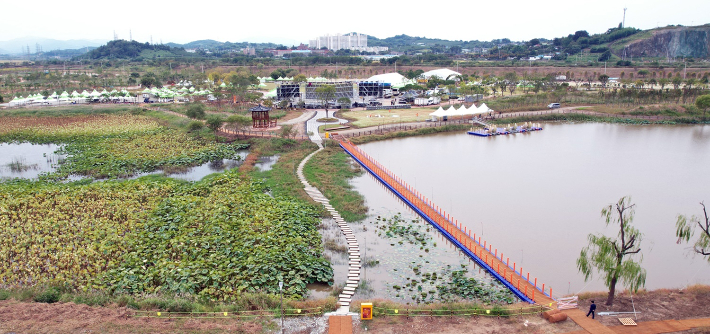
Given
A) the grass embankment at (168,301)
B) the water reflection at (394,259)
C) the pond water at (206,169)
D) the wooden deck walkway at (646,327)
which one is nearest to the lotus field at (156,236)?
the grass embankment at (168,301)

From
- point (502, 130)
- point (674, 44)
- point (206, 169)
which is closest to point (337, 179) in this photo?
point (206, 169)

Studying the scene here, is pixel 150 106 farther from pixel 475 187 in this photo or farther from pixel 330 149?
pixel 475 187

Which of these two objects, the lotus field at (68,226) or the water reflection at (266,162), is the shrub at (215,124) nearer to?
the water reflection at (266,162)

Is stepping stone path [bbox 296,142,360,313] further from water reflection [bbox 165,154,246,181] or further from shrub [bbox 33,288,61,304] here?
shrub [bbox 33,288,61,304]

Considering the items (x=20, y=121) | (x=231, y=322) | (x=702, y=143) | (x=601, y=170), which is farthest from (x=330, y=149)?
(x=20, y=121)

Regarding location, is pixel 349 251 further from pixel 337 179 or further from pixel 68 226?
pixel 68 226

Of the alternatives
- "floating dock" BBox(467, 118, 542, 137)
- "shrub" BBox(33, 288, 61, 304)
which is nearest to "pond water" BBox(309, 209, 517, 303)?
"shrub" BBox(33, 288, 61, 304)
